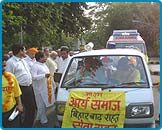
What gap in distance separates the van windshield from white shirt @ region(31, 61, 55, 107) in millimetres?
1195

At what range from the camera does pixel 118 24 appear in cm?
4884

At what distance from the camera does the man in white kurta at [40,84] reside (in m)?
7.31

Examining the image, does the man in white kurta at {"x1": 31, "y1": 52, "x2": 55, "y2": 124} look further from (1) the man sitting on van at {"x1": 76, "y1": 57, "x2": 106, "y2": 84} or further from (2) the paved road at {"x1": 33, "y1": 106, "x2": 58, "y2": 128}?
(1) the man sitting on van at {"x1": 76, "y1": 57, "x2": 106, "y2": 84}

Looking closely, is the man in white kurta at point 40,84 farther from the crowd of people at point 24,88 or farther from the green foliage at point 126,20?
the green foliage at point 126,20

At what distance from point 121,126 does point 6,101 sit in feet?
5.87

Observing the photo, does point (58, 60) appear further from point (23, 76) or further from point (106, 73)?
point (106, 73)

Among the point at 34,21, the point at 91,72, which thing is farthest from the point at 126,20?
the point at 91,72

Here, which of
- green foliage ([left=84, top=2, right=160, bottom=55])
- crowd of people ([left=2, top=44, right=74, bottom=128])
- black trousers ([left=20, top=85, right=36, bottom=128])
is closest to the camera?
crowd of people ([left=2, top=44, right=74, bottom=128])

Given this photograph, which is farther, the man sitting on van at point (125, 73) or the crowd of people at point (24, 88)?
the man sitting on van at point (125, 73)

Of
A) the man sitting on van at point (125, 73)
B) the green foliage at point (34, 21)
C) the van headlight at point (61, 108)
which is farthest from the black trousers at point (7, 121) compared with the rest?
the green foliage at point (34, 21)

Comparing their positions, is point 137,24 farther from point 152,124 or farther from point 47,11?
point 152,124

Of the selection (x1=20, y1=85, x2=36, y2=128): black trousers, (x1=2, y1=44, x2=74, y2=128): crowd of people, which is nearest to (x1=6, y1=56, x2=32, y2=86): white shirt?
(x1=2, y1=44, x2=74, y2=128): crowd of people

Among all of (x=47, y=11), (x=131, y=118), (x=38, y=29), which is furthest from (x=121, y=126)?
(x=38, y=29)

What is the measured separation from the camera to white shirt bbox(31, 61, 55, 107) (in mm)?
7297
